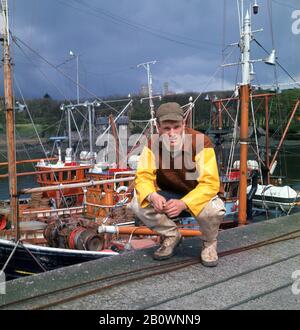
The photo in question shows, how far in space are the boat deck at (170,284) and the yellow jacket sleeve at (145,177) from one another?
56 cm

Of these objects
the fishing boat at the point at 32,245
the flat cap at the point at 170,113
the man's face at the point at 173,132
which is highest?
the flat cap at the point at 170,113

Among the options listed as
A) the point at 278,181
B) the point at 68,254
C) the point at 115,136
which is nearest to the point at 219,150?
the point at 115,136

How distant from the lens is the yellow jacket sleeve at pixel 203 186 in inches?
118

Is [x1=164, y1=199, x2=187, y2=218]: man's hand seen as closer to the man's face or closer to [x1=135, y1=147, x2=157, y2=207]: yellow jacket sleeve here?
[x1=135, y1=147, x2=157, y2=207]: yellow jacket sleeve

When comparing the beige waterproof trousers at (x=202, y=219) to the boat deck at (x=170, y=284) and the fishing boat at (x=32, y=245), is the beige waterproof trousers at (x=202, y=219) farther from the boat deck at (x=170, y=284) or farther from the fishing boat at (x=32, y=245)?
the fishing boat at (x=32, y=245)

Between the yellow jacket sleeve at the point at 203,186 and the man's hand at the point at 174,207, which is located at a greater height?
the yellow jacket sleeve at the point at 203,186

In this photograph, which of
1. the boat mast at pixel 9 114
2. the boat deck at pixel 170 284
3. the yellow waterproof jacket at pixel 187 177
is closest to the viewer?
the boat deck at pixel 170 284

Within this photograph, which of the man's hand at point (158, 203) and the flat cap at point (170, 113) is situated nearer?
the man's hand at point (158, 203)

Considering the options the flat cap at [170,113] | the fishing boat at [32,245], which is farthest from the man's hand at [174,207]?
the fishing boat at [32,245]

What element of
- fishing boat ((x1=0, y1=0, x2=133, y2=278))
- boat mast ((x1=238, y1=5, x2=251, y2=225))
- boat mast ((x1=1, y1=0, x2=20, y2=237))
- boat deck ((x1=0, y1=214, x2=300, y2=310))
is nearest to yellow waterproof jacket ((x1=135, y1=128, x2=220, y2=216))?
boat deck ((x1=0, y1=214, x2=300, y2=310))

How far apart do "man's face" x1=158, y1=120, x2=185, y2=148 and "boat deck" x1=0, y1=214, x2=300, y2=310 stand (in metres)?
0.96

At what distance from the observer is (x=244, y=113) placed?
910cm

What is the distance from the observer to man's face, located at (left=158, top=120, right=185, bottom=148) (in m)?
3.10

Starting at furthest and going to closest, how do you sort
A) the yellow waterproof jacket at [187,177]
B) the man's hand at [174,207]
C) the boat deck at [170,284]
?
the yellow waterproof jacket at [187,177], the man's hand at [174,207], the boat deck at [170,284]
